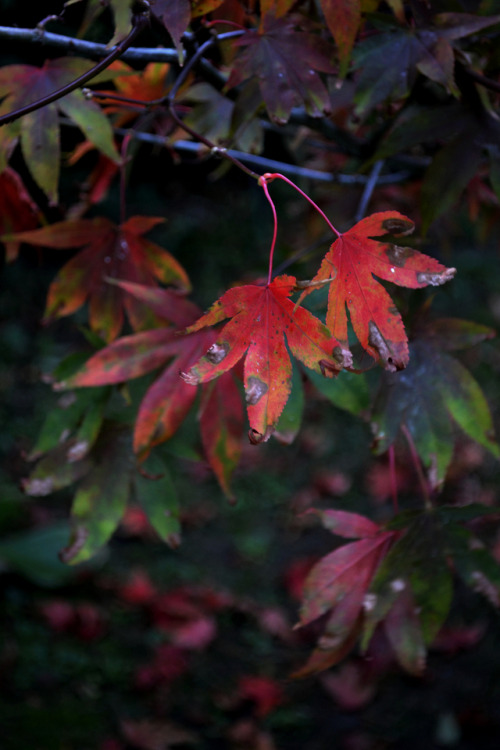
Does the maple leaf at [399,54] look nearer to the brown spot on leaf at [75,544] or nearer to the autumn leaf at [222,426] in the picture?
the autumn leaf at [222,426]

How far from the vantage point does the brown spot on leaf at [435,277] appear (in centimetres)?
45

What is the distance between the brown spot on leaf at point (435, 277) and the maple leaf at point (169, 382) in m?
0.29

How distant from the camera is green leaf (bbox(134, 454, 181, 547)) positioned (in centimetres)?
71

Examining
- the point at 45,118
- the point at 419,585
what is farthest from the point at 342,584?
the point at 45,118

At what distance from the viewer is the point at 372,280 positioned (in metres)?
0.49

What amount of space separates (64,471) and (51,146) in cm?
37

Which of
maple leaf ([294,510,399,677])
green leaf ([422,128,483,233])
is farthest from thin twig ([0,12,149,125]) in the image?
maple leaf ([294,510,399,677])

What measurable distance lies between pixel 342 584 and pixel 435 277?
0.36 metres

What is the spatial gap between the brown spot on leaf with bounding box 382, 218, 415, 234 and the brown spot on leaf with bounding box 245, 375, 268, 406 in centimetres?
16

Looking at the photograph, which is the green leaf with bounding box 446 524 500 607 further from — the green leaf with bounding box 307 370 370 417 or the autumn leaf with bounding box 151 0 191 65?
the autumn leaf with bounding box 151 0 191 65

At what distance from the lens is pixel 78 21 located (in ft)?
3.76

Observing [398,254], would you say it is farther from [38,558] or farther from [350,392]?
[38,558]

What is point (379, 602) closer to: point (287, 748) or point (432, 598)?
point (432, 598)

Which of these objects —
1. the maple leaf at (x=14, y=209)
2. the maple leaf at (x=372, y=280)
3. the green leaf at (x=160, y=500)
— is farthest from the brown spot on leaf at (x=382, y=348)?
the maple leaf at (x=14, y=209)
